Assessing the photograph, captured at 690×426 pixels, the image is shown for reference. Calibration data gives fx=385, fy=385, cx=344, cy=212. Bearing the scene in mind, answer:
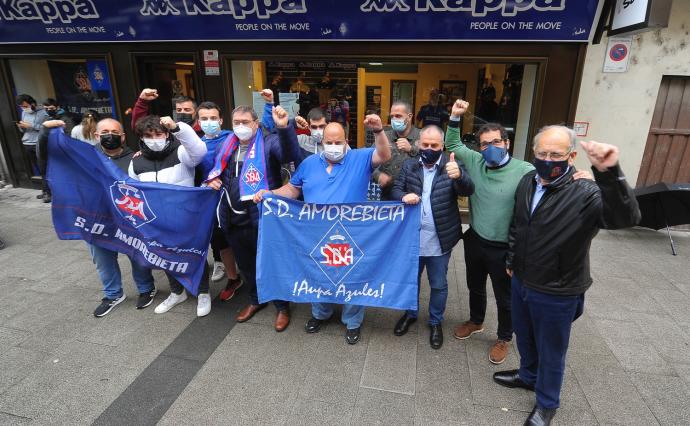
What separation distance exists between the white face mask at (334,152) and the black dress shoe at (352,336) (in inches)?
62.2

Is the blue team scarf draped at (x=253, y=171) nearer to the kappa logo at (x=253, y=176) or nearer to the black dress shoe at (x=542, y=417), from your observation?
the kappa logo at (x=253, y=176)

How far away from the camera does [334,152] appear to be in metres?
3.16

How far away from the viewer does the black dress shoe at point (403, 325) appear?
11.9 ft

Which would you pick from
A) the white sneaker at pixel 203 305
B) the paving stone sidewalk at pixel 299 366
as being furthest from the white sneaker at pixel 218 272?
the white sneaker at pixel 203 305

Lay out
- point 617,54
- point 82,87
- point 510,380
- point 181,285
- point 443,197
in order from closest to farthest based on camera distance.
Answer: point 510,380
point 443,197
point 181,285
point 617,54
point 82,87

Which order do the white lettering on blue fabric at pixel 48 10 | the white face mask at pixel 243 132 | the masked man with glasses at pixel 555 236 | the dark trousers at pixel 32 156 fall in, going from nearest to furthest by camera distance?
the masked man with glasses at pixel 555 236, the white face mask at pixel 243 132, the white lettering on blue fabric at pixel 48 10, the dark trousers at pixel 32 156

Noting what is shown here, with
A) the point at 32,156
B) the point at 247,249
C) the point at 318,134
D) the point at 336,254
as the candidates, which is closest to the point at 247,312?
the point at 247,249

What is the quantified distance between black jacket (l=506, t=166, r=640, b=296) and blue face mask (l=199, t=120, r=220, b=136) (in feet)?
9.41

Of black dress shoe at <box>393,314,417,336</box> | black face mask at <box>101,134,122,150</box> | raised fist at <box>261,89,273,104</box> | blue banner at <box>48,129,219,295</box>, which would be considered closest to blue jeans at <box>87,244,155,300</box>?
blue banner at <box>48,129,219,295</box>

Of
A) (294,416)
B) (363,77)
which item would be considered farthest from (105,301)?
(363,77)

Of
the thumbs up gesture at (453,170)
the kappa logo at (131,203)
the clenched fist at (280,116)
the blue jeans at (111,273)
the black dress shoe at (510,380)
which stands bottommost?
→ the black dress shoe at (510,380)

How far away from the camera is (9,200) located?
7664mm

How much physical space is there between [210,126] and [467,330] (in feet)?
10.3

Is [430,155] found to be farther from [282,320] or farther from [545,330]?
[282,320]
